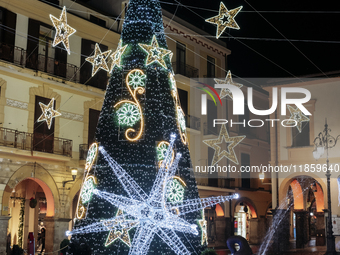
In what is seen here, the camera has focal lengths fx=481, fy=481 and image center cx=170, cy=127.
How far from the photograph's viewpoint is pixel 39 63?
1709 centimetres

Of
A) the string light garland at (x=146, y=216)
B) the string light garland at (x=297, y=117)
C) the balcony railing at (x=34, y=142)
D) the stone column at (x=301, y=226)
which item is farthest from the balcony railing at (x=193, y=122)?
the string light garland at (x=146, y=216)

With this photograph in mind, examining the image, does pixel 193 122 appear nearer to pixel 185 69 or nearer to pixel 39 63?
pixel 185 69

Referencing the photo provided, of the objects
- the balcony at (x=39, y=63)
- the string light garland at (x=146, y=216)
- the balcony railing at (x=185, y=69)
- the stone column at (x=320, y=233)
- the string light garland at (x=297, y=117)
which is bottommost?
the stone column at (x=320, y=233)

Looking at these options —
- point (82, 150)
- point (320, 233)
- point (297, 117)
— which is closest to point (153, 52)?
point (82, 150)

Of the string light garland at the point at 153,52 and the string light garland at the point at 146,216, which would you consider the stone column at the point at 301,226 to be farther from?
the string light garland at the point at 153,52

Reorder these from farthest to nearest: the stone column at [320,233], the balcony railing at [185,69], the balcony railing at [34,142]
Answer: the stone column at [320,233] < the balcony railing at [185,69] < the balcony railing at [34,142]

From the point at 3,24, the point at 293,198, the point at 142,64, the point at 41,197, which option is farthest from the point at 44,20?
the point at 293,198

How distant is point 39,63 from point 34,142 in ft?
9.44

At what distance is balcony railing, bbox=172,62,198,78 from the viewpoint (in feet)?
74.4

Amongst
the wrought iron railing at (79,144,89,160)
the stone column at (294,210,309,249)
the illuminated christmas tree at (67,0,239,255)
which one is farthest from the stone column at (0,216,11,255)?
the stone column at (294,210,309,249)

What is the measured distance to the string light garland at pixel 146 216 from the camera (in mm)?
8539

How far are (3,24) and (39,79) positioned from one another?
7.16 feet

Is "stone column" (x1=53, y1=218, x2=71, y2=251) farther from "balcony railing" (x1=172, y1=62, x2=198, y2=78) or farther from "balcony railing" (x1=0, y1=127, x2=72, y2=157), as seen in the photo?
"balcony railing" (x1=172, y1=62, x2=198, y2=78)

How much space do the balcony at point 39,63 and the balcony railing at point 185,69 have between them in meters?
5.85
